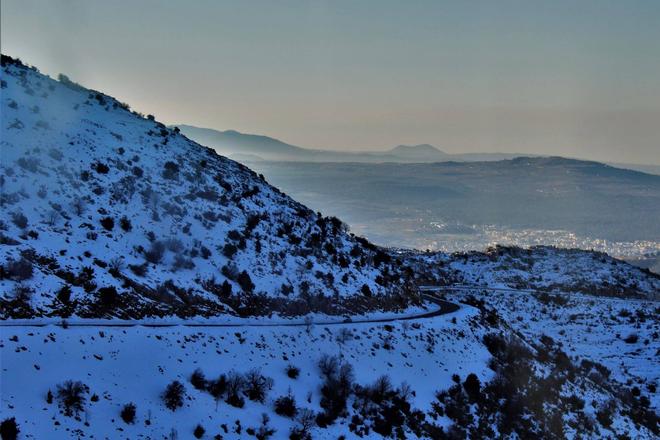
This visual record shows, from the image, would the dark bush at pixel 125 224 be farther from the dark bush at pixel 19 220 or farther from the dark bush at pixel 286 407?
the dark bush at pixel 286 407

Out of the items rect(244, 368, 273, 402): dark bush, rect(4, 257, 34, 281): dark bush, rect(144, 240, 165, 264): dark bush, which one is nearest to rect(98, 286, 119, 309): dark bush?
rect(4, 257, 34, 281): dark bush

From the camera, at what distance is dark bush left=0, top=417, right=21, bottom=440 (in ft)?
62.0

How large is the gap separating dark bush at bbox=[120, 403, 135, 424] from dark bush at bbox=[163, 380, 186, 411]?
1.75 meters

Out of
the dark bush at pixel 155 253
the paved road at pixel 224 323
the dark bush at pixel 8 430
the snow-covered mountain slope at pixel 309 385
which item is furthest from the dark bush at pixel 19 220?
the dark bush at pixel 8 430

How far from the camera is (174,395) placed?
2445cm

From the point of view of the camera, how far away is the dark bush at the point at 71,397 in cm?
2122

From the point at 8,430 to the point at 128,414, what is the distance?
4340mm

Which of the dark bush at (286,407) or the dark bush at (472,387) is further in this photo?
the dark bush at (472,387)

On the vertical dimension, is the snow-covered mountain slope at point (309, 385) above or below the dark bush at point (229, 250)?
below

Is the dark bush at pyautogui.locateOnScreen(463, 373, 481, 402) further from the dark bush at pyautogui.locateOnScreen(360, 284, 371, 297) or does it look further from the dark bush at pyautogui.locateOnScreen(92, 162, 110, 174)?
the dark bush at pyautogui.locateOnScreen(92, 162, 110, 174)

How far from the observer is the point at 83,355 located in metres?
24.0

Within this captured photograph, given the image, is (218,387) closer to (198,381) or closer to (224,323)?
(198,381)

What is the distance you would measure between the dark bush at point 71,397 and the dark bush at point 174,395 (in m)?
3.33

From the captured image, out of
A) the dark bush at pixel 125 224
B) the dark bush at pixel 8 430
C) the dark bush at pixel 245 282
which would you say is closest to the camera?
the dark bush at pixel 8 430
